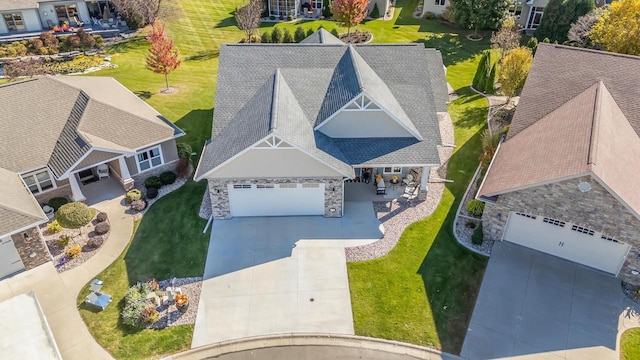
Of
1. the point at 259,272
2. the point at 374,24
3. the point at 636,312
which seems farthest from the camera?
the point at 374,24

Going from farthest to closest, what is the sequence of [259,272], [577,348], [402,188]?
[402,188] → [259,272] → [577,348]

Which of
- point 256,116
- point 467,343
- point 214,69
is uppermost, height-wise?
point 256,116

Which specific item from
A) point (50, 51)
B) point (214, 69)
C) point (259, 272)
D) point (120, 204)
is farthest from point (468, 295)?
point (50, 51)

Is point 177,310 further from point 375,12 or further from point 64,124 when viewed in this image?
A: point 375,12

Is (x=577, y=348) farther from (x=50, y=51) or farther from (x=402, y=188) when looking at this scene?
(x=50, y=51)

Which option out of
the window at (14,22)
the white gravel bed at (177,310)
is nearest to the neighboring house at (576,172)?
the white gravel bed at (177,310)

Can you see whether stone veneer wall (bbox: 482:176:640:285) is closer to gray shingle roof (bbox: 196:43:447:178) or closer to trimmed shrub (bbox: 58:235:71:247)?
Answer: gray shingle roof (bbox: 196:43:447:178)

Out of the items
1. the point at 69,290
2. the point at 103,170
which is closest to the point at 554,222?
the point at 69,290

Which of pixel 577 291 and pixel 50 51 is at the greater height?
pixel 50 51
